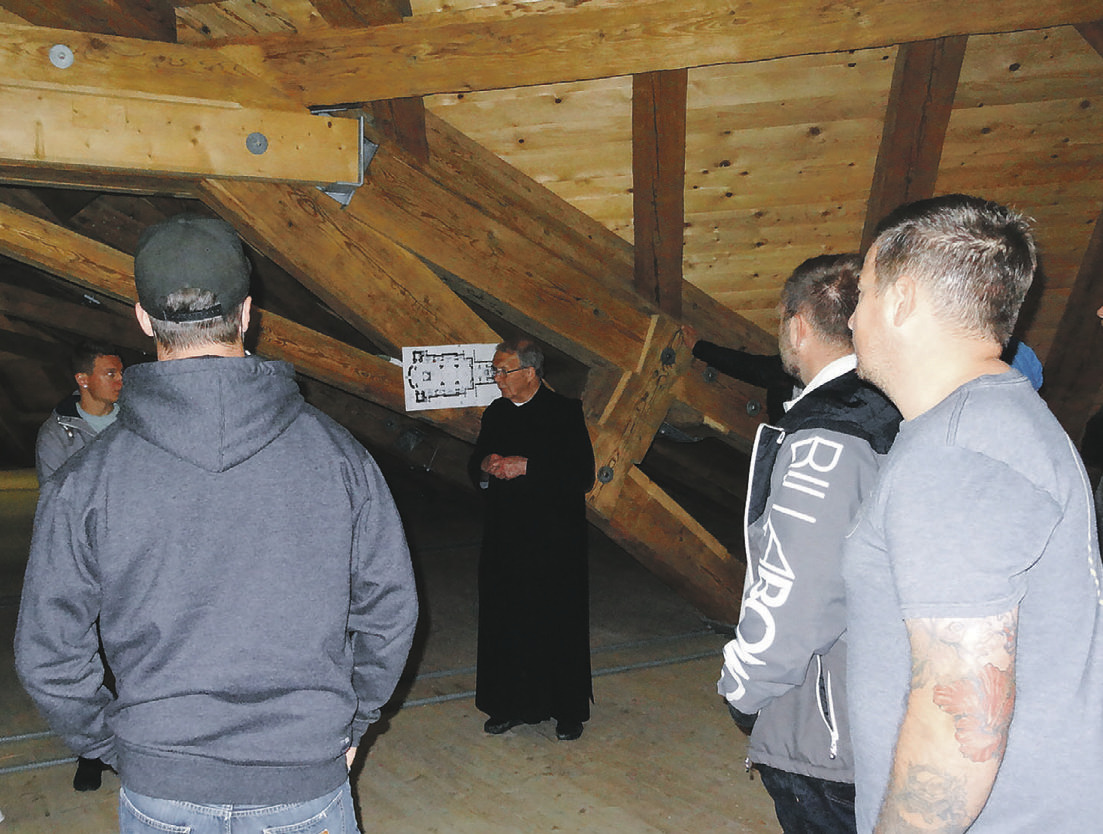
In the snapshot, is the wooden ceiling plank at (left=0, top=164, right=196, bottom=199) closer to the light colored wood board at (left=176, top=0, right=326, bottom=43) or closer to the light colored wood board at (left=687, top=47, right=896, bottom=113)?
the light colored wood board at (left=176, top=0, right=326, bottom=43)

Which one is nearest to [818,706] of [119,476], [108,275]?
[119,476]

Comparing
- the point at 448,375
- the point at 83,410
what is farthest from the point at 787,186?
the point at 83,410

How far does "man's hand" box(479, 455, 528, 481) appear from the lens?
3.46m

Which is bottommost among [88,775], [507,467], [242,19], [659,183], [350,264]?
[88,775]

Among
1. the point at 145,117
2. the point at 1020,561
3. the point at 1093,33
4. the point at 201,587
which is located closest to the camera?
the point at 1020,561

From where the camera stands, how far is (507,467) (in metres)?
3.47

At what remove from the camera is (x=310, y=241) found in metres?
3.34

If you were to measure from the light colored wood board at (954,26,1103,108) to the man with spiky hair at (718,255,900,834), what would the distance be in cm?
198

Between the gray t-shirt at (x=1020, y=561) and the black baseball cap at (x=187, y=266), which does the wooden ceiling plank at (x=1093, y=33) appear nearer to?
the gray t-shirt at (x=1020, y=561)

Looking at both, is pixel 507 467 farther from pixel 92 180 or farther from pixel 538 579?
pixel 92 180

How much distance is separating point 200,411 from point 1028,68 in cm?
330

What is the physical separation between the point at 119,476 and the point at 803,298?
134 cm

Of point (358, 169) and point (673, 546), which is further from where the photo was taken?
point (673, 546)

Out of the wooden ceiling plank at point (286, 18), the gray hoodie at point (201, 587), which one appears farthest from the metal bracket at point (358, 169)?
the gray hoodie at point (201, 587)
